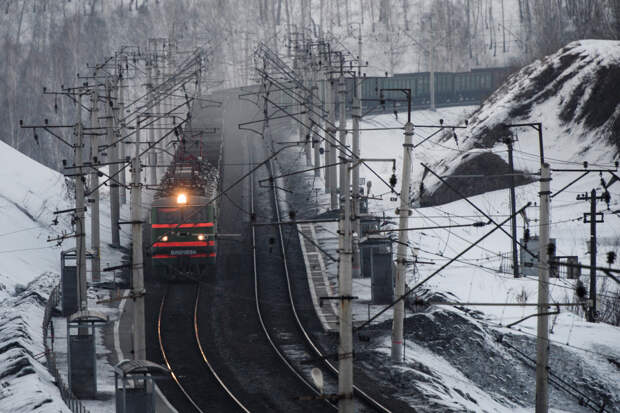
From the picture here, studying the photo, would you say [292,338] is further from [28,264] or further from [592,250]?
[28,264]

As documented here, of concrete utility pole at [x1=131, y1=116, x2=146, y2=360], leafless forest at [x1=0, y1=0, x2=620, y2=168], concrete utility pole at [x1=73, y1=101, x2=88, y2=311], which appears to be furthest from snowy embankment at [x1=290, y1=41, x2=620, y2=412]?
leafless forest at [x1=0, y1=0, x2=620, y2=168]

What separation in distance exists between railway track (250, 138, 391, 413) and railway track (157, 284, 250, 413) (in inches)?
83.9

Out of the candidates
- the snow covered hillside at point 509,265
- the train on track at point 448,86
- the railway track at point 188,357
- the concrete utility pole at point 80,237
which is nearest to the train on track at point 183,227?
the railway track at point 188,357

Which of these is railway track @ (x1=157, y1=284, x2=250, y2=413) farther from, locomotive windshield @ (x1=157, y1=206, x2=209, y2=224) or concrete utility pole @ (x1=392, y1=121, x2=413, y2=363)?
concrete utility pole @ (x1=392, y1=121, x2=413, y2=363)

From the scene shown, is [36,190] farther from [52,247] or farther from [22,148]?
[22,148]

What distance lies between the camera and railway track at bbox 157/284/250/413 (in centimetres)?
2248

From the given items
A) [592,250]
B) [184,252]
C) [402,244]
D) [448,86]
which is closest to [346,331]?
[402,244]

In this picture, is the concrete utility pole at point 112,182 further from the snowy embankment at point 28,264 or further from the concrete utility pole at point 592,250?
the concrete utility pole at point 592,250

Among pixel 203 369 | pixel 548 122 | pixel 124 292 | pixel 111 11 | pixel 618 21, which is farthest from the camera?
pixel 111 11

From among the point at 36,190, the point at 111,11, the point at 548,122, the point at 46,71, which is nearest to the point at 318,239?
the point at 36,190

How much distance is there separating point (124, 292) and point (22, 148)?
6671 centimetres

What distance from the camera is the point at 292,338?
1118 inches

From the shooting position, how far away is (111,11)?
126m

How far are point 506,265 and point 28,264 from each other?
21344 millimetres
